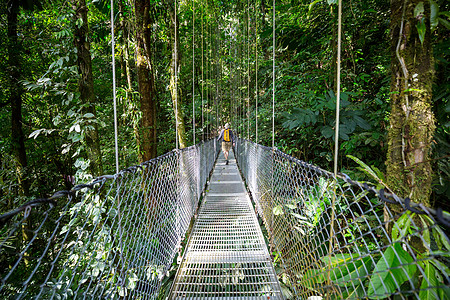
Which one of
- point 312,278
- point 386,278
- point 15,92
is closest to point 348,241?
point 386,278

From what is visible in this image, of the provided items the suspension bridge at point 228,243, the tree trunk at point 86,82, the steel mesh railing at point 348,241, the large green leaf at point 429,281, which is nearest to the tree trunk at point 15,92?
the tree trunk at point 86,82

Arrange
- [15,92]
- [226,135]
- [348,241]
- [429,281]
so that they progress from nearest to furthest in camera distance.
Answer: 1. [429,281]
2. [348,241]
3. [15,92]
4. [226,135]

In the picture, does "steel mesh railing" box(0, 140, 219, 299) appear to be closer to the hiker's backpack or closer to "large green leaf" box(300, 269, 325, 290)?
"large green leaf" box(300, 269, 325, 290)

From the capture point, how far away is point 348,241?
72 cm

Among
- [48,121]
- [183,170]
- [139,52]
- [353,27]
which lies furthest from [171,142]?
[353,27]

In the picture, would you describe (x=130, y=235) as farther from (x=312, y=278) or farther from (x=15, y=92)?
(x=15, y=92)

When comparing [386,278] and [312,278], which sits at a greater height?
[386,278]

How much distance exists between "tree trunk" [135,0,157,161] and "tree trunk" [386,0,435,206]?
2.37 meters

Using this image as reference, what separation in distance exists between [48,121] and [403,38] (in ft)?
15.7

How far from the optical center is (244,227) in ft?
7.11

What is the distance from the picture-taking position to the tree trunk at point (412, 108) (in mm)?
964

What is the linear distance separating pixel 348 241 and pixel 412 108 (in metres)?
0.72

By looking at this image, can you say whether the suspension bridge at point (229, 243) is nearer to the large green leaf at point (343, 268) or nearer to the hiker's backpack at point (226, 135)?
the large green leaf at point (343, 268)

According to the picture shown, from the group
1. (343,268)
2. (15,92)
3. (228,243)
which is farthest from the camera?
(15,92)
